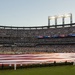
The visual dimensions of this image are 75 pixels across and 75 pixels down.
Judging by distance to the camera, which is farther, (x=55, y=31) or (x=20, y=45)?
(x=55, y=31)

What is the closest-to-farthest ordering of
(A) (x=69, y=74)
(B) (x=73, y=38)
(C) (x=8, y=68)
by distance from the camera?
(A) (x=69, y=74)
(C) (x=8, y=68)
(B) (x=73, y=38)

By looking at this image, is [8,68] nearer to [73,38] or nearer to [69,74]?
[69,74]

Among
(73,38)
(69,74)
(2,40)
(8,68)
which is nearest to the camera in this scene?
(69,74)

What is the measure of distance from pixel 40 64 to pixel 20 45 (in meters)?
72.3

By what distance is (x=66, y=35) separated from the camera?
10344 cm

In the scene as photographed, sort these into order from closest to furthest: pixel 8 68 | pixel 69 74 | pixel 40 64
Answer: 1. pixel 69 74
2. pixel 8 68
3. pixel 40 64

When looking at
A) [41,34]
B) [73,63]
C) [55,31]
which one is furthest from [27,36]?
[73,63]

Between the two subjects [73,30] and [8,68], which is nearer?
[8,68]

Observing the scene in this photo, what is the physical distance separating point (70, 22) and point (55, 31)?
10104 mm

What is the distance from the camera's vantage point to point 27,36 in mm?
115000

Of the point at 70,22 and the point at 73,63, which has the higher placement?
the point at 70,22

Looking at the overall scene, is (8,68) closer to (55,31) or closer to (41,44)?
(41,44)

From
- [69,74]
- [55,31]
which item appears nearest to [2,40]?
[55,31]

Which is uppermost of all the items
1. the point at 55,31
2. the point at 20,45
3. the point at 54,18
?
the point at 54,18
